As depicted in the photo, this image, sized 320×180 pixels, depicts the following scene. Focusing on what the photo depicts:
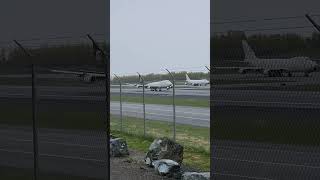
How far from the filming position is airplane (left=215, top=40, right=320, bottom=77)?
3.18 m

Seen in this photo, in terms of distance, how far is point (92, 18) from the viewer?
446cm

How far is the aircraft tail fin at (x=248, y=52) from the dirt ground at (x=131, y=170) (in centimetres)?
417

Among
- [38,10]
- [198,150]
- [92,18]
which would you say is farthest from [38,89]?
[198,150]

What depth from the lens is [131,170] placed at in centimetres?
807

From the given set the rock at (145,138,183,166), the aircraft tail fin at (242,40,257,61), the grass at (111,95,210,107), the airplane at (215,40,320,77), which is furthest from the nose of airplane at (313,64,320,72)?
the grass at (111,95,210,107)

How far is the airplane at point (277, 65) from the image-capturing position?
125 inches

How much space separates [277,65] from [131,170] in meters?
5.11

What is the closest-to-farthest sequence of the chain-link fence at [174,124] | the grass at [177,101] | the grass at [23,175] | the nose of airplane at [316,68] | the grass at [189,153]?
the nose of airplane at [316,68] → the grass at [23,175] → the grass at [189,153] → the chain-link fence at [174,124] → the grass at [177,101]

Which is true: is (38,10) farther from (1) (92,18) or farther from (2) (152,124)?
(2) (152,124)

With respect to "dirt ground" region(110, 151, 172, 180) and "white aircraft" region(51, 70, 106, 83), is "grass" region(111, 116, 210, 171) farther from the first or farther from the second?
"white aircraft" region(51, 70, 106, 83)

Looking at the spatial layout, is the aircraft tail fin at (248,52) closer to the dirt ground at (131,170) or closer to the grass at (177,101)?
the dirt ground at (131,170)

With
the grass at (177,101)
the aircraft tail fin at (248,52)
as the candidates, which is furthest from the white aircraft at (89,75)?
the grass at (177,101)

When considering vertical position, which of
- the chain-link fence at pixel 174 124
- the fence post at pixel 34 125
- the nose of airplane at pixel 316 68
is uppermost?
the nose of airplane at pixel 316 68

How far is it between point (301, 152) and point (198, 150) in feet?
21.9
